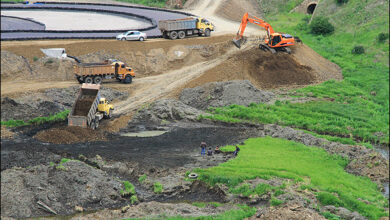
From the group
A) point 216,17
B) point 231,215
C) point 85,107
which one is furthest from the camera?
point 216,17

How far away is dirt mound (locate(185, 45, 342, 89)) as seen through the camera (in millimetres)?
62469

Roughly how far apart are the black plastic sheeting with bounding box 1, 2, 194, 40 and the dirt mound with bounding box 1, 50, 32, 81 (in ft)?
19.4

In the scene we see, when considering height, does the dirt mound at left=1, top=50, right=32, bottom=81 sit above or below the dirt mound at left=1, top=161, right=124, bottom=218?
above

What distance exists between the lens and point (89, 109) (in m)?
46.9

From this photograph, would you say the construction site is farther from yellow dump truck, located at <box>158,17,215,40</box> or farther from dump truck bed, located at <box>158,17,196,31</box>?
dump truck bed, located at <box>158,17,196,31</box>

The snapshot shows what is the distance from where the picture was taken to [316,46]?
78812 mm

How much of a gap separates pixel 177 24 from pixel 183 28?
4.37ft

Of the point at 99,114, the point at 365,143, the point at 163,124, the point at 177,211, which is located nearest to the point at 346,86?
the point at 365,143

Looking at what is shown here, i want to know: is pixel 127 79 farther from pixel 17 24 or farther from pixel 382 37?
pixel 382 37

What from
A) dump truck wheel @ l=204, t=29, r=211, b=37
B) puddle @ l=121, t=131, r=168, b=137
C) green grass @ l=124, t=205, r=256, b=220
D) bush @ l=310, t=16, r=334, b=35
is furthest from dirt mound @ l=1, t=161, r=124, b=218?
bush @ l=310, t=16, r=334, b=35

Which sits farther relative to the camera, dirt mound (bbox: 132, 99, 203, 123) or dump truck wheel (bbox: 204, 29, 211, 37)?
dump truck wheel (bbox: 204, 29, 211, 37)

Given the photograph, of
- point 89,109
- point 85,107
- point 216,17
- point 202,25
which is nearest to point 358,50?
point 202,25

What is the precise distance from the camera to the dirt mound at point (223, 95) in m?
56.5

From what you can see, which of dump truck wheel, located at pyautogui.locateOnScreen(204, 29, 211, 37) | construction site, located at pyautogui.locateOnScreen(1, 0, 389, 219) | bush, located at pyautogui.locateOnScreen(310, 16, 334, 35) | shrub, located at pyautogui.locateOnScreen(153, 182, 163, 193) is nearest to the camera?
construction site, located at pyautogui.locateOnScreen(1, 0, 389, 219)
